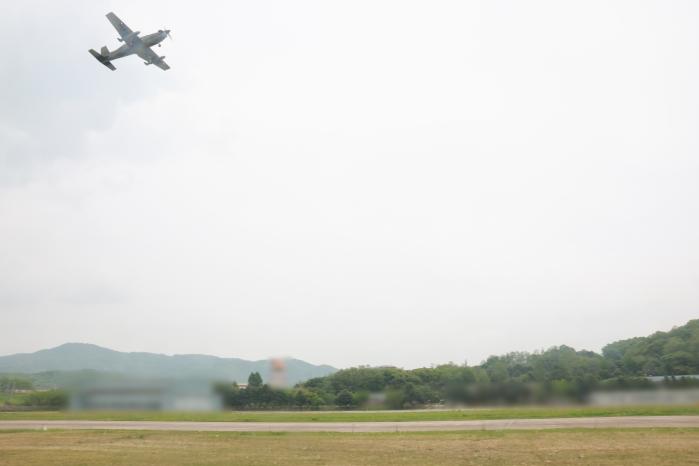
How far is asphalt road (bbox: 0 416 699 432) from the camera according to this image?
74.3 ft

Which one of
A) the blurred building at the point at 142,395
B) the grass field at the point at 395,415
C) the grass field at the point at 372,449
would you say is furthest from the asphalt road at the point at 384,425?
the blurred building at the point at 142,395

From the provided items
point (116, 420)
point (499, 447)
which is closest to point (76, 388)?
point (116, 420)

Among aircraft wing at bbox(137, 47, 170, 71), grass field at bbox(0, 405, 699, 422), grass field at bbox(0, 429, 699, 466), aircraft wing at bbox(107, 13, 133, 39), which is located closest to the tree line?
grass field at bbox(0, 405, 699, 422)

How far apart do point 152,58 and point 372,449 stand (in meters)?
19.1

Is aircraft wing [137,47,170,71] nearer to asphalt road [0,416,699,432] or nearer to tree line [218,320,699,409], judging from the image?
tree line [218,320,699,409]

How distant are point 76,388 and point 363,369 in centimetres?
1674

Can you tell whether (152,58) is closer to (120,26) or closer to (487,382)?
(120,26)

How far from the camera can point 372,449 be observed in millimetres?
17531

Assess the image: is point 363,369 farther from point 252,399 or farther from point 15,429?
point 15,429

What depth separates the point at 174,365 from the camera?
27766 millimetres

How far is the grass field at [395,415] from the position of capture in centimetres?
2656

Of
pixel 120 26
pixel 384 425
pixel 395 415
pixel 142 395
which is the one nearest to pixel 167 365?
pixel 142 395

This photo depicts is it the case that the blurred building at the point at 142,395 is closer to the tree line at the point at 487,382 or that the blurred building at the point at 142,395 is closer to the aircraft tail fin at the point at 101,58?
the tree line at the point at 487,382

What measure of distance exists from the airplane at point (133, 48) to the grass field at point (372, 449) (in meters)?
16.5
